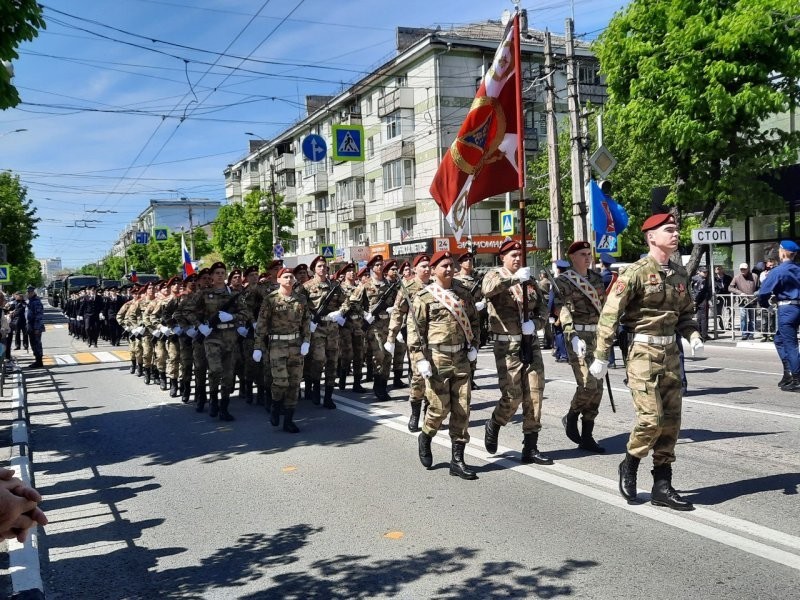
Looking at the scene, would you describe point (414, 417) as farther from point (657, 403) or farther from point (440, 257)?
point (657, 403)

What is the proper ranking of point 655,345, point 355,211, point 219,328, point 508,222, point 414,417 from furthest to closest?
1. point 355,211
2. point 508,222
3. point 219,328
4. point 414,417
5. point 655,345

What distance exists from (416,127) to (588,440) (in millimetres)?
36071

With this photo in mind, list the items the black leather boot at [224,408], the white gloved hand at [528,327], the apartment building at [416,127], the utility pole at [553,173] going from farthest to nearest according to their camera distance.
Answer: the apartment building at [416,127], the utility pole at [553,173], the black leather boot at [224,408], the white gloved hand at [528,327]

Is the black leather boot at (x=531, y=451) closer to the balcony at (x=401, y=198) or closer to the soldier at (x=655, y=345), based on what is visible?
the soldier at (x=655, y=345)

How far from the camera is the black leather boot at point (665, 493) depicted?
5289 mm

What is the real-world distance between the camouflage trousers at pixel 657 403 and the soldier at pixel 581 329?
1530mm

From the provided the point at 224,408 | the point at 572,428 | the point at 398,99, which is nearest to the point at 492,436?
the point at 572,428

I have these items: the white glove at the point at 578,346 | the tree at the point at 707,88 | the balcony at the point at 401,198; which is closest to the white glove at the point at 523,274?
the white glove at the point at 578,346

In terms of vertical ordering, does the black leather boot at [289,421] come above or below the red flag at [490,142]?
below

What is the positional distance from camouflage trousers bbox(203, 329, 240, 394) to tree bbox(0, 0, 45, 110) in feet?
13.1

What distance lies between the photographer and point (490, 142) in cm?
848

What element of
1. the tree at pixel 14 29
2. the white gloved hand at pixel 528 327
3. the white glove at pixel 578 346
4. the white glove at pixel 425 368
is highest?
the tree at pixel 14 29

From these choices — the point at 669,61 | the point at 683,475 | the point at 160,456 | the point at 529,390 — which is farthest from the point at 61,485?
the point at 669,61

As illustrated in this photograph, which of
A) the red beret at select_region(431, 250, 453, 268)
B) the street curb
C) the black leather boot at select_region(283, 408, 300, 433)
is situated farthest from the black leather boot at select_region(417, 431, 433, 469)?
the street curb
